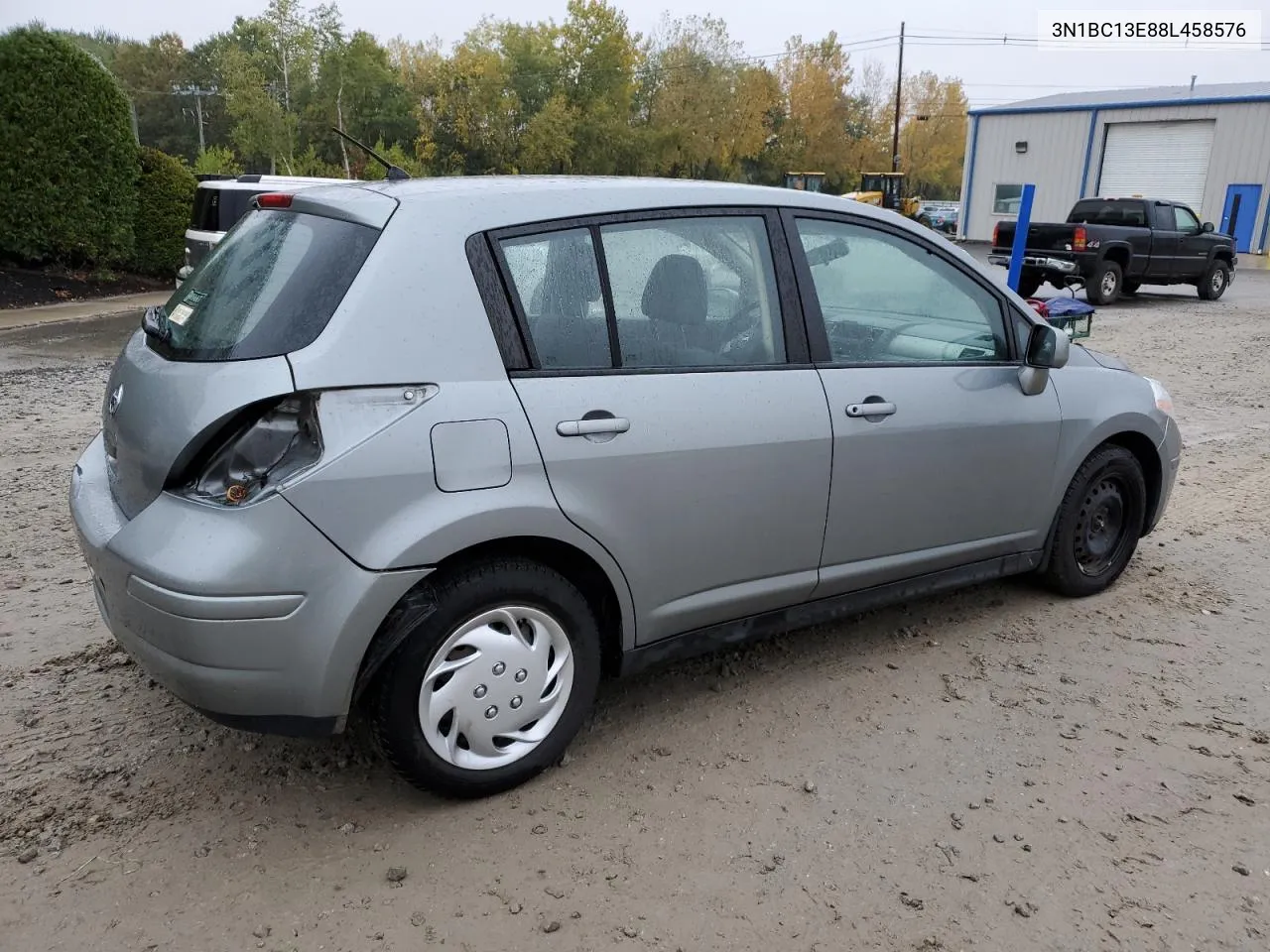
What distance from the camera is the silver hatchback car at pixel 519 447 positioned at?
2.51 metres

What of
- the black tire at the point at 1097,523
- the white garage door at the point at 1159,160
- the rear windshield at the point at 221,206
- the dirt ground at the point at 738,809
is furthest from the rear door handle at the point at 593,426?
the white garage door at the point at 1159,160

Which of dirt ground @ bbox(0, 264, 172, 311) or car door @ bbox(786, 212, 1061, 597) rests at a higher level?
car door @ bbox(786, 212, 1061, 597)

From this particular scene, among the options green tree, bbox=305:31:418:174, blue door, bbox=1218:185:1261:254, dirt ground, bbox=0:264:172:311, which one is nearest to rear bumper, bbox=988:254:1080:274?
dirt ground, bbox=0:264:172:311

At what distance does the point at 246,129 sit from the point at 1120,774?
35.6m

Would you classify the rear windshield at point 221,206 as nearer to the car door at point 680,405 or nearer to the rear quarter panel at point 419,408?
the car door at point 680,405

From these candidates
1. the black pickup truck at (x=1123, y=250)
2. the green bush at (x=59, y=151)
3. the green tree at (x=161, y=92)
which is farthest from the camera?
the green tree at (x=161, y=92)

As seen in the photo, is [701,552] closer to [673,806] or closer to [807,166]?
[673,806]

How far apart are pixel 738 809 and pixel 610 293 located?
157 cm

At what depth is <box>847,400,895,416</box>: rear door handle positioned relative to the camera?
3.38 meters

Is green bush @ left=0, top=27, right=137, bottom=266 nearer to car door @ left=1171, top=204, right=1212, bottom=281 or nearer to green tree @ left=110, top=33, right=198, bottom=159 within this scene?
car door @ left=1171, top=204, right=1212, bottom=281

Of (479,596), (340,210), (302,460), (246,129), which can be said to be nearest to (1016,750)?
(479,596)

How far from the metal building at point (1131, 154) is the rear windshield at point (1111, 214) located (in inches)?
649

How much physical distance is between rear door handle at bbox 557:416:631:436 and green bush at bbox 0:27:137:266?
14.7m

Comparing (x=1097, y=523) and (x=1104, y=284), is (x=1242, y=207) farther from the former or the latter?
(x=1097, y=523)
